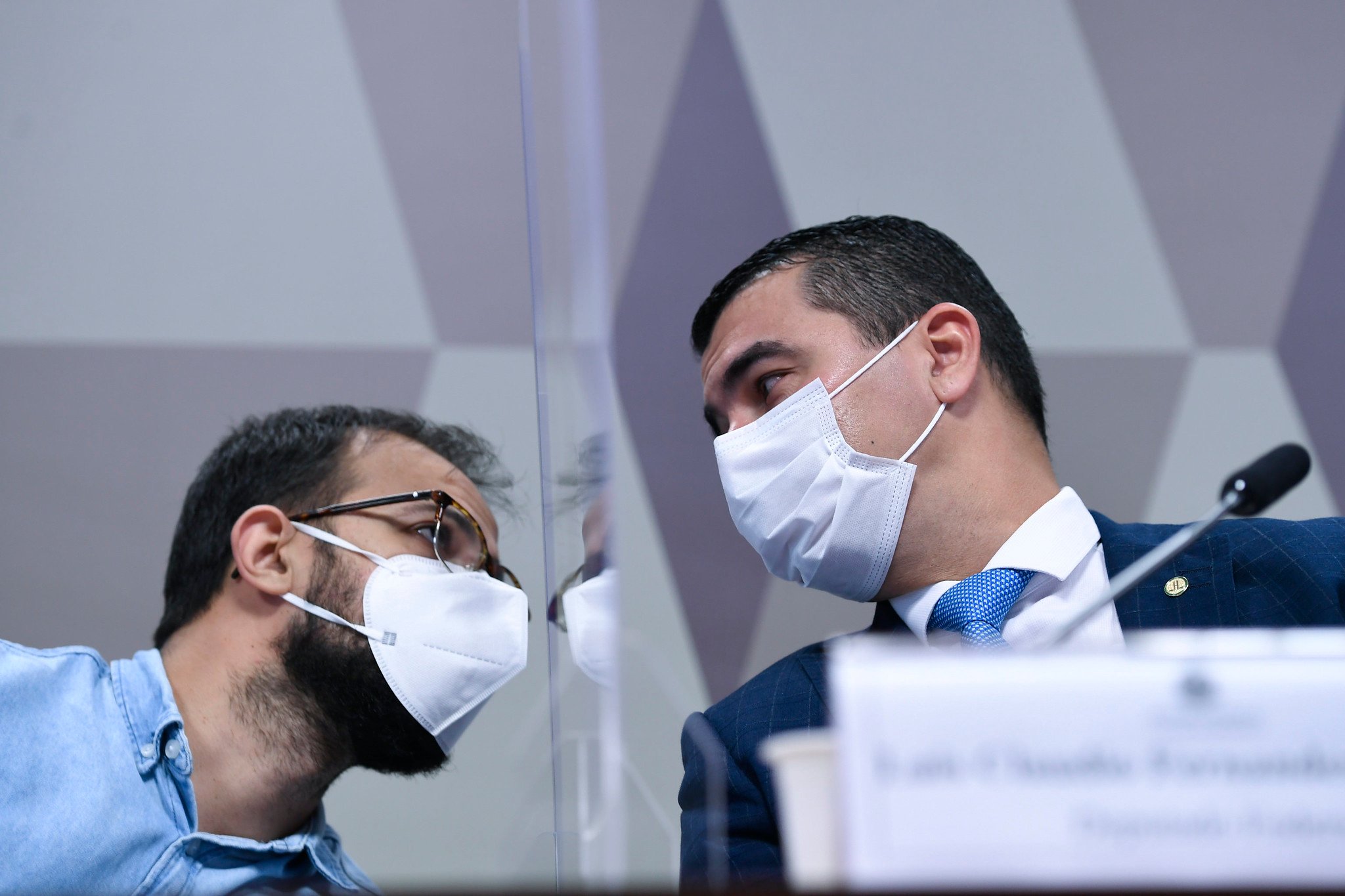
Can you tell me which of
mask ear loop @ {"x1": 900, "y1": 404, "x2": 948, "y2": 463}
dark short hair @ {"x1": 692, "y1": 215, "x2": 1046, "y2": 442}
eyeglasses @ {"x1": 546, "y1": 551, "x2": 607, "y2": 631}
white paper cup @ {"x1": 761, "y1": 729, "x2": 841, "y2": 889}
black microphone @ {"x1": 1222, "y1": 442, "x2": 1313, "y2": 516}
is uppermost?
dark short hair @ {"x1": 692, "y1": 215, "x2": 1046, "y2": 442}

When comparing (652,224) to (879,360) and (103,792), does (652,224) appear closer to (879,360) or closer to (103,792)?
(879,360)

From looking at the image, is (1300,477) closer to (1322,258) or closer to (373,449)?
(373,449)

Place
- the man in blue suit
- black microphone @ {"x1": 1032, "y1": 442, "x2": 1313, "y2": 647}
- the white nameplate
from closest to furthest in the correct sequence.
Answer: the white nameplate
black microphone @ {"x1": 1032, "y1": 442, "x2": 1313, "y2": 647}
the man in blue suit

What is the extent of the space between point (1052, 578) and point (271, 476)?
1173mm

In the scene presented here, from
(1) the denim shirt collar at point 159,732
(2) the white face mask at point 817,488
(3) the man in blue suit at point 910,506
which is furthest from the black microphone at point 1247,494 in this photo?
(1) the denim shirt collar at point 159,732

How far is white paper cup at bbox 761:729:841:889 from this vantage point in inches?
20.6

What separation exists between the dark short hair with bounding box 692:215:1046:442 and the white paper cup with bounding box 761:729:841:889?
1059mm

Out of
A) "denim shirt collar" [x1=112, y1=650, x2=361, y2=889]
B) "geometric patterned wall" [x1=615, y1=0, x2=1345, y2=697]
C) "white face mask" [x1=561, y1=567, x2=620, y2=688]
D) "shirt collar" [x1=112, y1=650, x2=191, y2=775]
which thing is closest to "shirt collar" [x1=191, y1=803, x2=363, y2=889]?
"denim shirt collar" [x1=112, y1=650, x2=361, y2=889]

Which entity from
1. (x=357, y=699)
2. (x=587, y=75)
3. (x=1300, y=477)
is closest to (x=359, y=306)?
(x=357, y=699)

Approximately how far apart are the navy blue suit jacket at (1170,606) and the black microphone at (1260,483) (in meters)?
0.50

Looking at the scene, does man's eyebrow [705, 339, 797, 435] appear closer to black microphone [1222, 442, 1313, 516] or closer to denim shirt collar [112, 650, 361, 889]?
black microphone [1222, 442, 1313, 516]

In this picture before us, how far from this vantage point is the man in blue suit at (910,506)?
53.5 inches

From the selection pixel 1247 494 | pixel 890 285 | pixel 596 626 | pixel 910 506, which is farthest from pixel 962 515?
pixel 596 626

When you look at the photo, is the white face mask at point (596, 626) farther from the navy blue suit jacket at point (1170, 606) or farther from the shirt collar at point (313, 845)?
the shirt collar at point (313, 845)
